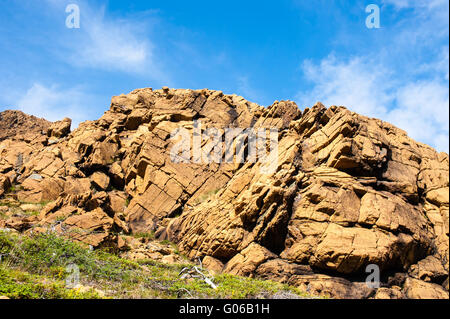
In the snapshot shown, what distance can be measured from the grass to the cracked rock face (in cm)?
478

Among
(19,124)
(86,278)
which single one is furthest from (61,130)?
(86,278)

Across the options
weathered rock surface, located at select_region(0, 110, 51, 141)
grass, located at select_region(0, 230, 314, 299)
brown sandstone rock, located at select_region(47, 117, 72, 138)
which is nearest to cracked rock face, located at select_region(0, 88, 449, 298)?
brown sandstone rock, located at select_region(47, 117, 72, 138)

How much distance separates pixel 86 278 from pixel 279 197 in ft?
43.1

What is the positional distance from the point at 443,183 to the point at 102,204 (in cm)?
2754

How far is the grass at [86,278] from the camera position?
10711 mm

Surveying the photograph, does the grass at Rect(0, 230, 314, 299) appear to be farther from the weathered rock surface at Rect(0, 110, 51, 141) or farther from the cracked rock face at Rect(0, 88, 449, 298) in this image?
the weathered rock surface at Rect(0, 110, 51, 141)

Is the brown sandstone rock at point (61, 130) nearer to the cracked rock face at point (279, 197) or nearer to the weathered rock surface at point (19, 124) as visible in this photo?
the cracked rock face at point (279, 197)

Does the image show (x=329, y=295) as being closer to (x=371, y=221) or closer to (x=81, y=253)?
(x=371, y=221)

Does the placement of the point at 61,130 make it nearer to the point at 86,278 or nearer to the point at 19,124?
the point at 19,124

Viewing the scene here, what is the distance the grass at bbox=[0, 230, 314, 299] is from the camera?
35.1 ft

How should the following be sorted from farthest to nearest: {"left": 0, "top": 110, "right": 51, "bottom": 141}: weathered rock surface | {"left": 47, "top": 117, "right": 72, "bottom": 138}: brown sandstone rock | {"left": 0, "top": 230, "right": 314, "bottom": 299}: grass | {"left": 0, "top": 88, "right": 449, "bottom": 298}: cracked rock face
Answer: {"left": 0, "top": 110, "right": 51, "bottom": 141}: weathered rock surface < {"left": 47, "top": 117, "right": 72, "bottom": 138}: brown sandstone rock < {"left": 0, "top": 88, "right": 449, "bottom": 298}: cracked rock face < {"left": 0, "top": 230, "right": 314, "bottom": 299}: grass

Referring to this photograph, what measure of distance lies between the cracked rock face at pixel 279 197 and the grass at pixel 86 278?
4785 millimetres

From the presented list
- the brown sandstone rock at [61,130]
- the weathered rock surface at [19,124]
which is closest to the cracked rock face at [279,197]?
the brown sandstone rock at [61,130]

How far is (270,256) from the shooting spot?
20.2 metres
